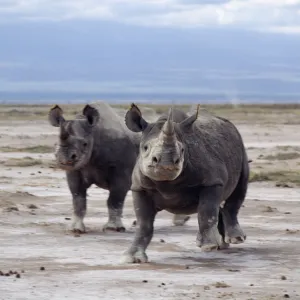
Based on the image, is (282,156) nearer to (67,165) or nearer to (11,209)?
(11,209)

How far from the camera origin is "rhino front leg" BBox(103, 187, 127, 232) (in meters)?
18.1

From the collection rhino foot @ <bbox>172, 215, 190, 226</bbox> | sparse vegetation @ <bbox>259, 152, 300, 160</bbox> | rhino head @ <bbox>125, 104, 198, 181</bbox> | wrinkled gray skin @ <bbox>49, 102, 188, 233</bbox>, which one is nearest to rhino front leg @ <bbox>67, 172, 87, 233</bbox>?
wrinkled gray skin @ <bbox>49, 102, 188, 233</bbox>

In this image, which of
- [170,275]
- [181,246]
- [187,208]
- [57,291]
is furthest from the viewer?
[181,246]

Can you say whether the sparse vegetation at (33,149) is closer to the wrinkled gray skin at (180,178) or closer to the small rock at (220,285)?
the wrinkled gray skin at (180,178)

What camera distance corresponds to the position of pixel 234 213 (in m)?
16.5

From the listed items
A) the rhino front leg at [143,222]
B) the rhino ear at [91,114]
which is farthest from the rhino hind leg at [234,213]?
the rhino ear at [91,114]

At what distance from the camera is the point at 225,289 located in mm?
12633

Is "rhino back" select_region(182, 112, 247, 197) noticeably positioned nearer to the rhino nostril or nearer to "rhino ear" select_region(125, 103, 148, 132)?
"rhino ear" select_region(125, 103, 148, 132)

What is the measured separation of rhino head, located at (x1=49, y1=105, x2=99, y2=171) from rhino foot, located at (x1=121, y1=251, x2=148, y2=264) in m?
3.03

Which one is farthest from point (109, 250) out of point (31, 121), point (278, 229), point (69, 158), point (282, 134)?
point (31, 121)

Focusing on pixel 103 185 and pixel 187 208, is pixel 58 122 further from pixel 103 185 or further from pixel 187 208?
pixel 187 208

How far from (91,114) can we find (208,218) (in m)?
3.97

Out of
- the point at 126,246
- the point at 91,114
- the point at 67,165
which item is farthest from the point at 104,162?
the point at 126,246

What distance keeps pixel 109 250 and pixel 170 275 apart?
7.81 feet
